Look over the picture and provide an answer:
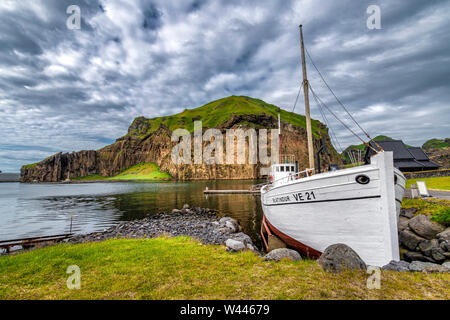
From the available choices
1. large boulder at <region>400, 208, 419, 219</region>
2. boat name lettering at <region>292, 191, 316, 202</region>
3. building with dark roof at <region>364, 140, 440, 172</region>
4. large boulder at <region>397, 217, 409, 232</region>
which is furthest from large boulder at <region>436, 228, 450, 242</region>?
building with dark roof at <region>364, 140, 440, 172</region>

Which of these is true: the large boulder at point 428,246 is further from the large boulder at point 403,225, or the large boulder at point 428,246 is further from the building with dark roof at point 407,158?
the building with dark roof at point 407,158

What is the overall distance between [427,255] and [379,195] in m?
5.20

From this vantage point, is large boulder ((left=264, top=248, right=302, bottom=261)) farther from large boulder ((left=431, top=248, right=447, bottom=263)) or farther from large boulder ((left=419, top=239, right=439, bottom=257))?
large boulder ((left=419, top=239, right=439, bottom=257))

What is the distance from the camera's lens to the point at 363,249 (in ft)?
24.9

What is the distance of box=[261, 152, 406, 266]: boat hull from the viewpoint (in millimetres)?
7238

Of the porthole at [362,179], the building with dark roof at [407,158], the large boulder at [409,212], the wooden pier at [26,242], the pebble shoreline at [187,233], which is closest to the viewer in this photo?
the porthole at [362,179]

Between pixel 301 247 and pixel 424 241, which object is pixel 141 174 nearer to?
pixel 301 247

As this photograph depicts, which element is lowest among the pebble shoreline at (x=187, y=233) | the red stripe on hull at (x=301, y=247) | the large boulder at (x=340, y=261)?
the pebble shoreline at (x=187, y=233)

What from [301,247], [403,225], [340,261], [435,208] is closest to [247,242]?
[301,247]

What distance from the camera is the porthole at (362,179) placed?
7.36 metres

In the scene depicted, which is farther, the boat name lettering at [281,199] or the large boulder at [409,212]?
the large boulder at [409,212]

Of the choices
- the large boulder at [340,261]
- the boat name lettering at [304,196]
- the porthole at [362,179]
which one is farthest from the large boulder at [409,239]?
the boat name lettering at [304,196]

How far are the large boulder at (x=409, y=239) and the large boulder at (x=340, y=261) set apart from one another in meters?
6.20
